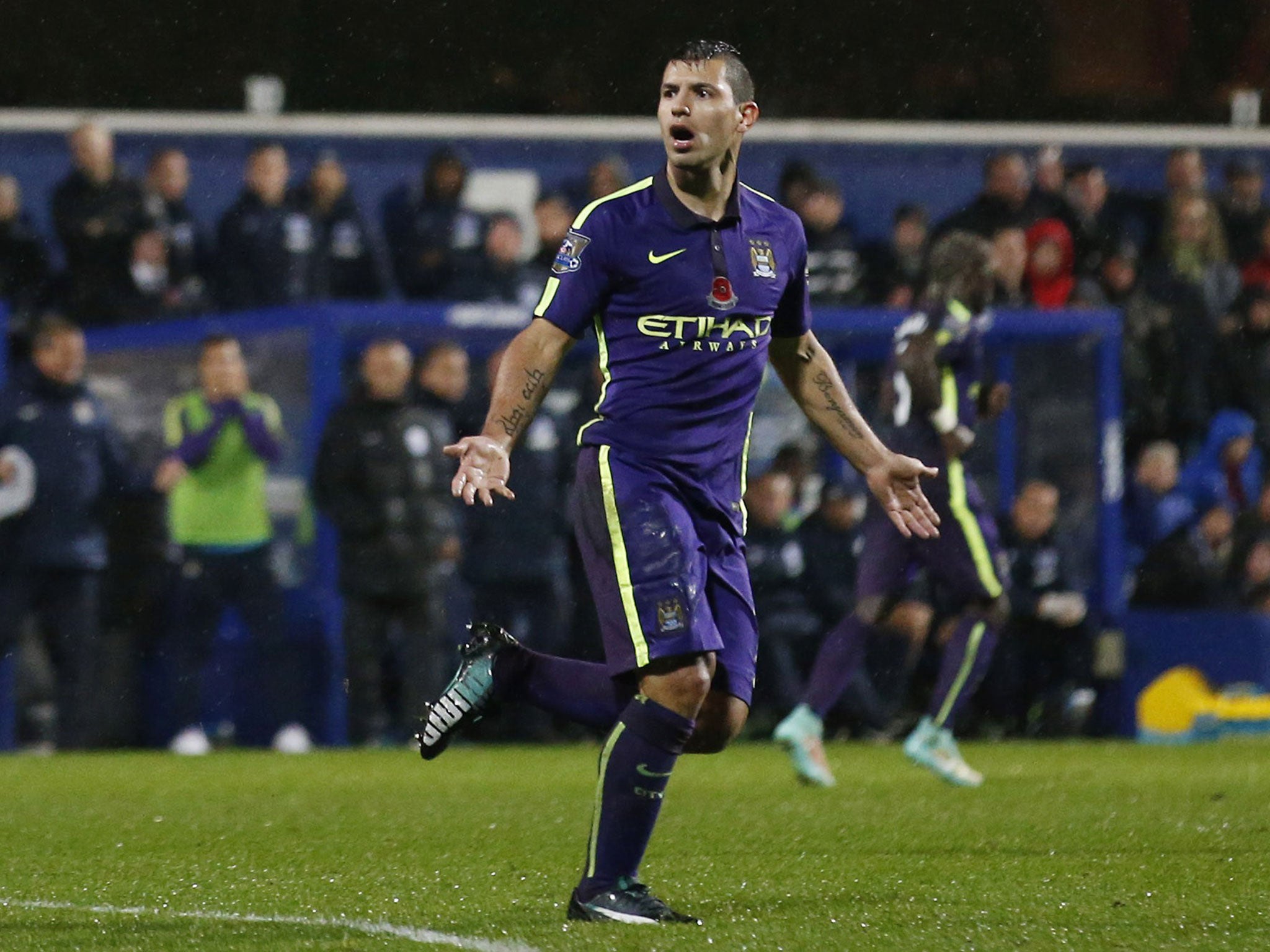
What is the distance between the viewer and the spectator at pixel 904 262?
14.2 m

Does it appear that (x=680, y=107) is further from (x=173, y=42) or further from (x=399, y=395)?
(x=173, y=42)

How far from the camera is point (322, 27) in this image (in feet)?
61.4

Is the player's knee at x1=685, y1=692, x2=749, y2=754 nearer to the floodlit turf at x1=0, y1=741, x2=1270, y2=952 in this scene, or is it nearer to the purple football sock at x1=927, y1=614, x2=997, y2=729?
the floodlit turf at x1=0, y1=741, x2=1270, y2=952

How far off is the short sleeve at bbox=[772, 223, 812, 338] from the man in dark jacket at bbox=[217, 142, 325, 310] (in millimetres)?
7641

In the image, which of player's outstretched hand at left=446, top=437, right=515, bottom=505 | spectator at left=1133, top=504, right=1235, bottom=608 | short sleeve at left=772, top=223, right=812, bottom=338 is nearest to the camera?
player's outstretched hand at left=446, top=437, right=515, bottom=505

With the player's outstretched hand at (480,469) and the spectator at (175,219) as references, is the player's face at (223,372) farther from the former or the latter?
the player's outstretched hand at (480,469)

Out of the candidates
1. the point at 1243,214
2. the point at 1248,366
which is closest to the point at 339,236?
the point at 1248,366

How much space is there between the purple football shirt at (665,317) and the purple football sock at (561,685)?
2.03 feet

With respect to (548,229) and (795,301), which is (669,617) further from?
(548,229)

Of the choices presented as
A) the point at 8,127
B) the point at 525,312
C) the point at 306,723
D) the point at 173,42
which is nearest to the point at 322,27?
the point at 173,42

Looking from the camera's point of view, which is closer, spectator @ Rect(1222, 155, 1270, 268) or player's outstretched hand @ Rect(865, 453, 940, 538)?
player's outstretched hand @ Rect(865, 453, 940, 538)

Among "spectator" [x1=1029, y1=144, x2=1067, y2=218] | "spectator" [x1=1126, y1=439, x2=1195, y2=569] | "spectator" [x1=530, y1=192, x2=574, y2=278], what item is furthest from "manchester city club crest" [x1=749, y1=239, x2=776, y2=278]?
"spectator" [x1=1029, y1=144, x2=1067, y2=218]

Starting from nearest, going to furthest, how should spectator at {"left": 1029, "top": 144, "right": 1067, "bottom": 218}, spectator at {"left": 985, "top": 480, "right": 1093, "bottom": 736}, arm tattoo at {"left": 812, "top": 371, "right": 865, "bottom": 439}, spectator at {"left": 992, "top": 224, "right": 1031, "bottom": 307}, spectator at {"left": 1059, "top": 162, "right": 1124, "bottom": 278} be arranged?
1. arm tattoo at {"left": 812, "top": 371, "right": 865, "bottom": 439}
2. spectator at {"left": 985, "top": 480, "right": 1093, "bottom": 736}
3. spectator at {"left": 992, "top": 224, "right": 1031, "bottom": 307}
4. spectator at {"left": 1029, "top": 144, "right": 1067, "bottom": 218}
5. spectator at {"left": 1059, "top": 162, "right": 1124, "bottom": 278}

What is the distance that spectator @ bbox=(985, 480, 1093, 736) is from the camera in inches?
512
